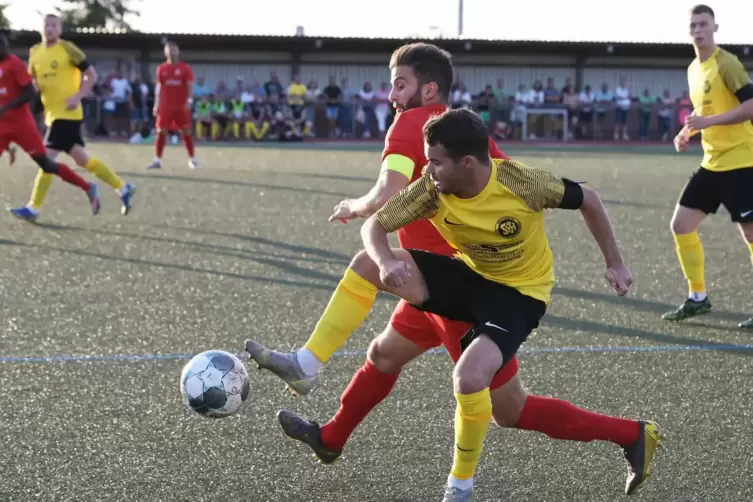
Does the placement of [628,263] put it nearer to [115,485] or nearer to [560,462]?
[560,462]

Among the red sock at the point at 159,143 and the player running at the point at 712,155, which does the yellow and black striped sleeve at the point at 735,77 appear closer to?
the player running at the point at 712,155

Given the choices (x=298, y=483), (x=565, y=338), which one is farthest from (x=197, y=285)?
(x=298, y=483)

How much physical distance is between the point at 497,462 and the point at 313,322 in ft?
8.56

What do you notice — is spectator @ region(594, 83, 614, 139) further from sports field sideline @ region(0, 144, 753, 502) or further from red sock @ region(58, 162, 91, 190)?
red sock @ region(58, 162, 91, 190)

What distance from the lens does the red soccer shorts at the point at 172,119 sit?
17.0 m

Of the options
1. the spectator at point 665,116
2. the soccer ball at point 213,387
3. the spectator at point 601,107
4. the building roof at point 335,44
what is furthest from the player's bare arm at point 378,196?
the spectator at point 665,116

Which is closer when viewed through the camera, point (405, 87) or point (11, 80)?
point (405, 87)

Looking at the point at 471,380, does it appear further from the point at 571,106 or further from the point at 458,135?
the point at 571,106

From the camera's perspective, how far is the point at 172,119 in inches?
674

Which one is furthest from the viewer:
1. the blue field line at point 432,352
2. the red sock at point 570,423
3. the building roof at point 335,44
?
the building roof at point 335,44

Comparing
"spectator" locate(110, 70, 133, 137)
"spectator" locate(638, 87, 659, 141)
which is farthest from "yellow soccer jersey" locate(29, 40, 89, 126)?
"spectator" locate(638, 87, 659, 141)

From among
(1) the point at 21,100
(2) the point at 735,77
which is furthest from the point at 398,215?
(1) the point at 21,100

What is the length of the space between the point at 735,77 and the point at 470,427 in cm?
386

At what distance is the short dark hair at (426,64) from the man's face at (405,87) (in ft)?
0.06
